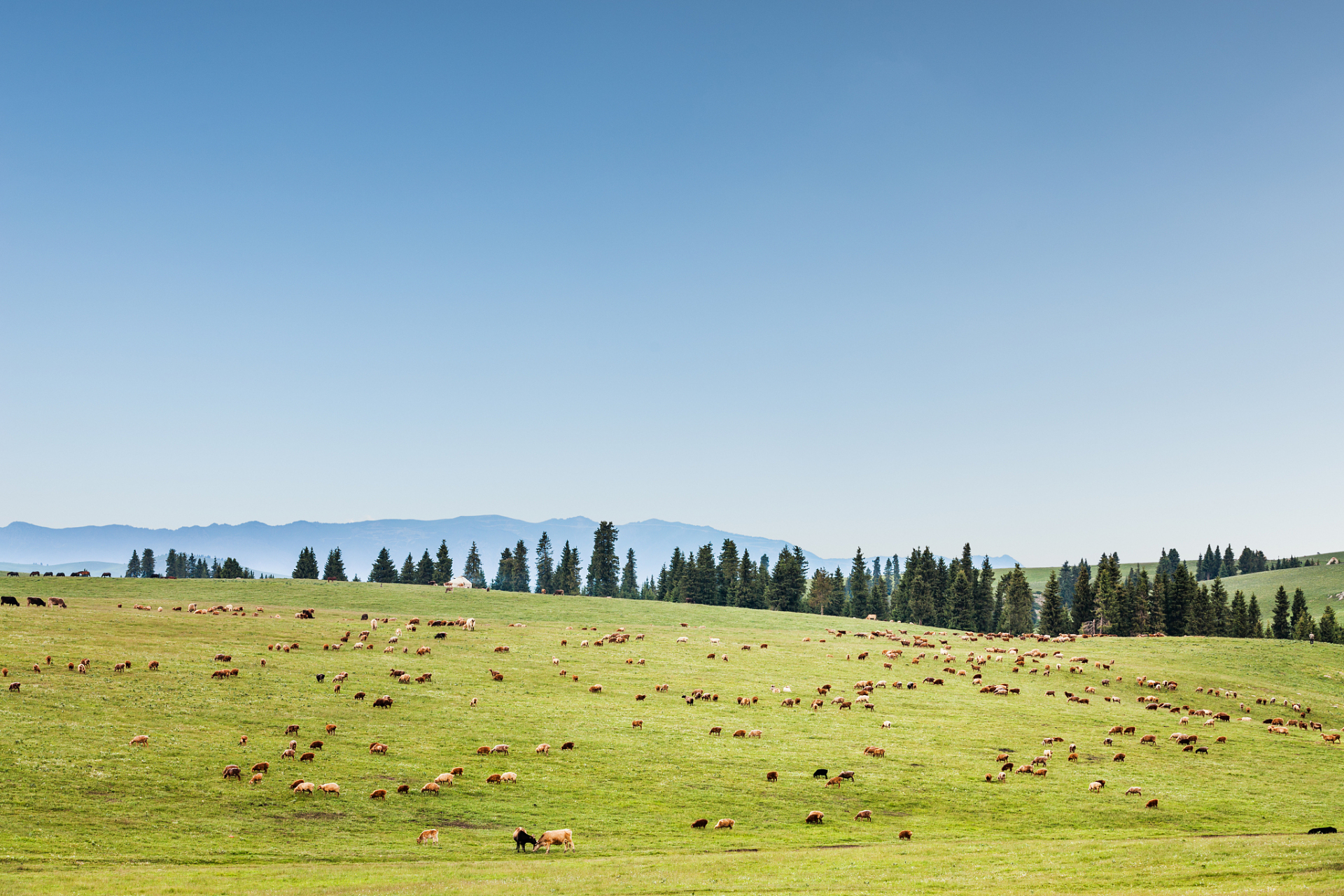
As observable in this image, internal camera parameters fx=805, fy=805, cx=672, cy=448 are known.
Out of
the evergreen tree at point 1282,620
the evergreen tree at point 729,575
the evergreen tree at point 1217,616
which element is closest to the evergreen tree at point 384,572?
the evergreen tree at point 729,575

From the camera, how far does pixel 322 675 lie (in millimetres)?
56781

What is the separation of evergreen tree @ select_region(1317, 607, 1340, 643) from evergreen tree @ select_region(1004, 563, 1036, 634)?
50717 mm

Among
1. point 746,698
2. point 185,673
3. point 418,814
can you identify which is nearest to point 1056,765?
point 746,698

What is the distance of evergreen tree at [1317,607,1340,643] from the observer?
496 feet

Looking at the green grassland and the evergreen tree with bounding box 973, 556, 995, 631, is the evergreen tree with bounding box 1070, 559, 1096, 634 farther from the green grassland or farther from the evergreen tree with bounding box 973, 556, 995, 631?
the green grassland

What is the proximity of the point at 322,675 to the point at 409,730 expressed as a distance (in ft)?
46.6

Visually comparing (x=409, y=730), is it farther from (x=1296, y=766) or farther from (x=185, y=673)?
(x=1296, y=766)

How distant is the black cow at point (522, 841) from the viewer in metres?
31.0

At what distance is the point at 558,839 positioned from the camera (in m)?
31.4

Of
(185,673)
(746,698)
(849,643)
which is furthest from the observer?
(849,643)

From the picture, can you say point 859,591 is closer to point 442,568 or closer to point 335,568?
point 442,568

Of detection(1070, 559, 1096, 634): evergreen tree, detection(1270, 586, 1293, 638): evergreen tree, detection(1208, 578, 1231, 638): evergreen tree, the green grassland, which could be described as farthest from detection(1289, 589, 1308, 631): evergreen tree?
the green grassland

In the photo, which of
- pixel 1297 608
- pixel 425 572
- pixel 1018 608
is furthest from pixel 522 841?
pixel 1297 608

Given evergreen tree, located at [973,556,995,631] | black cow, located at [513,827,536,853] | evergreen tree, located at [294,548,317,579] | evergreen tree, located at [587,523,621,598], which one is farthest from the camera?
evergreen tree, located at [294,548,317,579]
